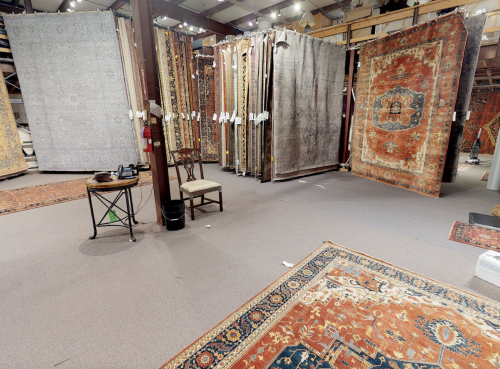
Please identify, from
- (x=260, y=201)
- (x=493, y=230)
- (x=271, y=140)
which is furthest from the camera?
(x=271, y=140)

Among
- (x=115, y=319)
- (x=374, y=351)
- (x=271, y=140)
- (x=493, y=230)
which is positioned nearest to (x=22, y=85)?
(x=271, y=140)

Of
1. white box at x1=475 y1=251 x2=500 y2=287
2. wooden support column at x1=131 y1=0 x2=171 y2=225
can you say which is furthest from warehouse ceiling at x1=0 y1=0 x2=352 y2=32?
white box at x1=475 y1=251 x2=500 y2=287

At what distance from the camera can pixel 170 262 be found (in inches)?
86.1

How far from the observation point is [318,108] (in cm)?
486

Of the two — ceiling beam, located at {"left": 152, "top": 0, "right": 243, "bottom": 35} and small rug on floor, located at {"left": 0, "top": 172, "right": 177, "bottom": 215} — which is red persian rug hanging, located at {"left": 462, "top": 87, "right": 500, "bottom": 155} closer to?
ceiling beam, located at {"left": 152, "top": 0, "right": 243, "bottom": 35}

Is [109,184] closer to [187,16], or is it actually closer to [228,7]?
[187,16]

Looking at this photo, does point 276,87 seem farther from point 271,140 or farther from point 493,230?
point 493,230

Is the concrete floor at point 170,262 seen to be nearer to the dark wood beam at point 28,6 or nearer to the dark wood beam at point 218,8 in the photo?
the dark wood beam at point 28,6

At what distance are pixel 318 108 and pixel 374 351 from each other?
14.1 ft

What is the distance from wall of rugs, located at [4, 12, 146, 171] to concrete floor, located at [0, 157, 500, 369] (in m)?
2.10

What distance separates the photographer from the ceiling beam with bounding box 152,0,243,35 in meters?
5.64

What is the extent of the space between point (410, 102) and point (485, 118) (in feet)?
22.7

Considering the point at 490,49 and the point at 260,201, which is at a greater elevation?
the point at 490,49

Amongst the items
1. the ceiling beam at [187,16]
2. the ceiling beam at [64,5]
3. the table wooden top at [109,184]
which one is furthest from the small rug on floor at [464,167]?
the ceiling beam at [64,5]
